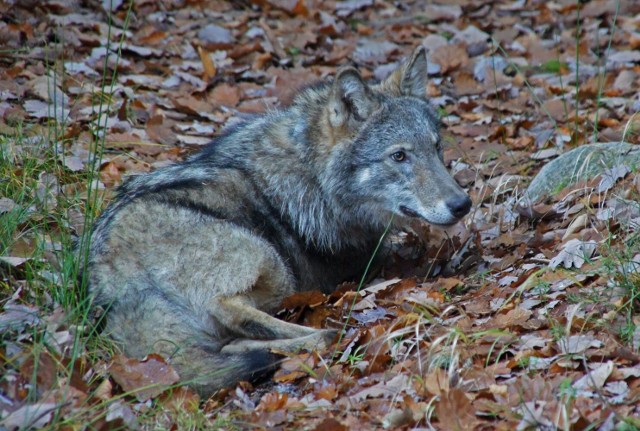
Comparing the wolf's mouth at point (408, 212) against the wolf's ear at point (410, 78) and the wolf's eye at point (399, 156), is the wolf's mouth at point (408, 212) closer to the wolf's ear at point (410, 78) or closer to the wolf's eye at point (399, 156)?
the wolf's eye at point (399, 156)

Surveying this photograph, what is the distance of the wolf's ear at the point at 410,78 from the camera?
21.4 ft

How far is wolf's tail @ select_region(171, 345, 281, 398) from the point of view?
452cm

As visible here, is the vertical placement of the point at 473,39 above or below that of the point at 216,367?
above

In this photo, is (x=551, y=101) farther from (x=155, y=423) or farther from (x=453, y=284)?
(x=155, y=423)

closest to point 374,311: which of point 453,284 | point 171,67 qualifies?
point 453,284

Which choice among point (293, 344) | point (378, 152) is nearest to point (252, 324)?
point (293, 344)

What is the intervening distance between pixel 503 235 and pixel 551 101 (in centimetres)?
333

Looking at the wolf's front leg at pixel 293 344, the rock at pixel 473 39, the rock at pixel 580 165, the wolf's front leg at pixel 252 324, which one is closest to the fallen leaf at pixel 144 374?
the wolf's front leg at pixel 293 344

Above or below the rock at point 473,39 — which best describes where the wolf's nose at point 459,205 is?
below

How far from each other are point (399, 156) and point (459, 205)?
0.69m

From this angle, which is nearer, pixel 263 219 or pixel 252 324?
pixel 252 324

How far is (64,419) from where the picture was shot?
3.95m

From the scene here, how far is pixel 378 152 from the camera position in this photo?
6.07m

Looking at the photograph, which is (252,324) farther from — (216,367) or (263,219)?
(263,219)
